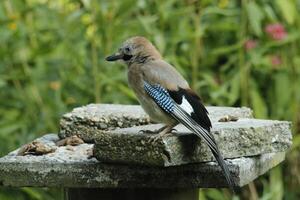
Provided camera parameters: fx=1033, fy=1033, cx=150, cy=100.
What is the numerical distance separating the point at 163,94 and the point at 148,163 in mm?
634

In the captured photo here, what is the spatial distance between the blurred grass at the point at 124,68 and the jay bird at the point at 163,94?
2.04 m

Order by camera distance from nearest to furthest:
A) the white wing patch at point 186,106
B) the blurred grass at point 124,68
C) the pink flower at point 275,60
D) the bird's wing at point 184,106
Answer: the bird's wing at point 184,106, the white wing patch at point 186,106, the blurred grass at point 124,68, the pink flower at point 275,60

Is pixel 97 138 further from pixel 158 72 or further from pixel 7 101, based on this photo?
pixel 7 101

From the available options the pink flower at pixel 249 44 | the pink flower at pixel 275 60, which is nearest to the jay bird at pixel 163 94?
the pink flower at pixel 249 44

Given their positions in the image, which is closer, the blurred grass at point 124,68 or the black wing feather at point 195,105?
the black wing feather at point 195,105

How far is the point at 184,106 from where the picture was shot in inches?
190

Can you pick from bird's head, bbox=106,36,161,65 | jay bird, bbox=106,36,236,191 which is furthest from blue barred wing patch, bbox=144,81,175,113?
bird's head, bbox=106,36,161,65

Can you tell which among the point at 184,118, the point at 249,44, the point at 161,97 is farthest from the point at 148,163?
the point at 249,44

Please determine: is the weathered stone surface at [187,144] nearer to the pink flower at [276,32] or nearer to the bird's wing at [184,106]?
the bird's wing at [184,106]

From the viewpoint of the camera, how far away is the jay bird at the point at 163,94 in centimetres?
459

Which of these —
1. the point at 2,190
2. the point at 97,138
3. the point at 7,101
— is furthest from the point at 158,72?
the point at 7,101

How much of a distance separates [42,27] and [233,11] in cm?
153

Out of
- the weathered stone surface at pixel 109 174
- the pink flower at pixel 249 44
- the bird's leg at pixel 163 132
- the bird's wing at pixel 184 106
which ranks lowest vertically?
the weathered stone surface at pixel 109 174

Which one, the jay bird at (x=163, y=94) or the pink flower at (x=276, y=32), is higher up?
the pink flower at (x=276, y=32)
